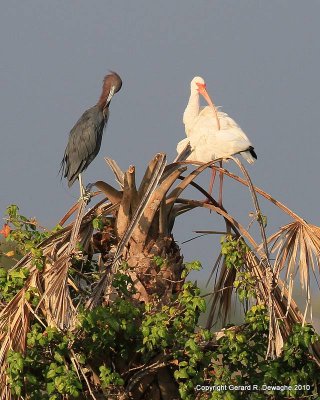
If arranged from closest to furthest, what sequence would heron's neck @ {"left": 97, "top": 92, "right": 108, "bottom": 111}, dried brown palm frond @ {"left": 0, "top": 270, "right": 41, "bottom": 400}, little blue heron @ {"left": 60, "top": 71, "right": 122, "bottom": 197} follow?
dried brown palm frond @ {"left": 0, "top": 270, "right": 41, "bottom": 400} < little blue heron @ {"left": 60, "top": 71, "right": 122, "bottom": 197} < heron's neck @ {"left": 97, "top": 92, "right": 108, "bottom": 111}

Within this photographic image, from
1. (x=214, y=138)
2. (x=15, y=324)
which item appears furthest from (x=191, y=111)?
(x=15, y=324)

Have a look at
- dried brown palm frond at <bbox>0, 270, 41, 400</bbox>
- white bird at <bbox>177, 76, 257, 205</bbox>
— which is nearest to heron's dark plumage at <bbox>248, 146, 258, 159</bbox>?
white bird at <bbox>177, 76, 257, 205</bbox>

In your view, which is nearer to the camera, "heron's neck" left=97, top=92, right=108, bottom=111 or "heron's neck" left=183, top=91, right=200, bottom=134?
"heron's neck" left=97, top=92, right=108, bottom=111

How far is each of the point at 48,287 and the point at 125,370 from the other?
1.01 metres

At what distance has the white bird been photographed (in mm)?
12336

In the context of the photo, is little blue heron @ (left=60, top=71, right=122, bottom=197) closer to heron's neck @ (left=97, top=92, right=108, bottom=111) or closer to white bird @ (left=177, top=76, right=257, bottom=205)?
heron's neck @ (left=97, top=92, right=108, bottom=111)

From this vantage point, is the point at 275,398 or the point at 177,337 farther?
the point at 275,398

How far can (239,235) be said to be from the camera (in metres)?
8.17

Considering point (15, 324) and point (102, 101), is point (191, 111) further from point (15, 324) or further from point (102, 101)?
point (15, 324)

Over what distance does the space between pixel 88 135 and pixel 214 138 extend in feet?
8.45

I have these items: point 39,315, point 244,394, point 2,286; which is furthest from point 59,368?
point 244,394

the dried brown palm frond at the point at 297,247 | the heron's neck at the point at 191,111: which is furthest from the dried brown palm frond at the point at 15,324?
the heron's neck at the point at 191,111

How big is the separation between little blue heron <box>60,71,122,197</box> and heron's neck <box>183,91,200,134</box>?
2.81 m

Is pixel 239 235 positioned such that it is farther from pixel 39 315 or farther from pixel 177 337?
pixel 39 315
